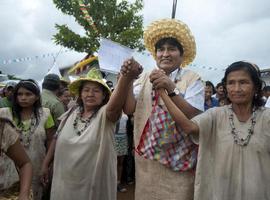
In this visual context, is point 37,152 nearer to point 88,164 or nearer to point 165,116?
point 88,164

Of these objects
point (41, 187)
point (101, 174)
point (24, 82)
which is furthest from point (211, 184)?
point (24, 82)

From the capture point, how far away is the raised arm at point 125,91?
2.29 metres

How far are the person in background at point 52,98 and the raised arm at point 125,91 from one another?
6.35 feet

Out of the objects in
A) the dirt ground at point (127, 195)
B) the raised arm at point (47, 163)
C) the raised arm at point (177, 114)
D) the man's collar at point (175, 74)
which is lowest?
the dirt ground at point (127, 195)

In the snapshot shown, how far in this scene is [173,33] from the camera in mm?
2502

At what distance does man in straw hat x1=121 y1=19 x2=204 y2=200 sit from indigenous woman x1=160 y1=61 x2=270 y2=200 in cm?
10

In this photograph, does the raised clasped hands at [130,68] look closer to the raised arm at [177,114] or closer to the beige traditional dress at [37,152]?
the raised arm at [177,114]

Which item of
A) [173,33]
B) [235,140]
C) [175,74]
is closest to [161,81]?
[175,74]

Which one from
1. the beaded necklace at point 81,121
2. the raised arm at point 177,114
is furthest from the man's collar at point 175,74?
the beaded necklace at point 81,121

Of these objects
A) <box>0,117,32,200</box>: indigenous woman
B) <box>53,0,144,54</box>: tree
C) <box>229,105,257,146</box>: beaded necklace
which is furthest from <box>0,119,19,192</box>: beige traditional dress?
<box>53,0,144,54</box>: tree

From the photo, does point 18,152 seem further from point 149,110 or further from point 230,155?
point 230,155

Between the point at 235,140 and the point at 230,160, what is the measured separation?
14cm

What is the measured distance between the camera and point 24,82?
12.0 ft

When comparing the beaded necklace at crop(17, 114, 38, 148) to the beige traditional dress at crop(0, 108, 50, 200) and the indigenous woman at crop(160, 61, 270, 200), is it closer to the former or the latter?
the beige traditional dress at crop(0, 108, 50, 200)
